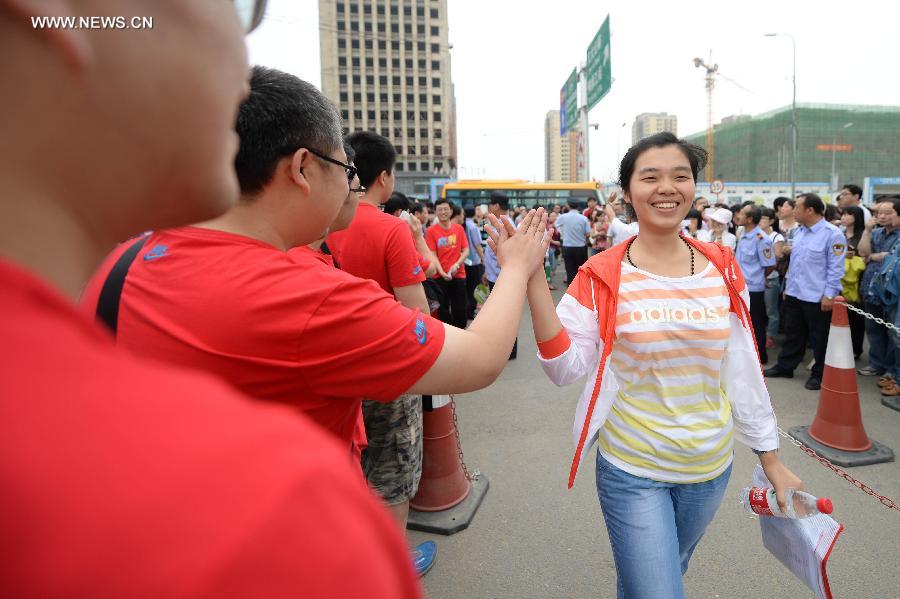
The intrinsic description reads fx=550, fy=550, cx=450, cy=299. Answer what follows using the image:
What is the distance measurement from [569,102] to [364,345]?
63.9 ft

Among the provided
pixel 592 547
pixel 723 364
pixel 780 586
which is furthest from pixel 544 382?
pixel 723 364

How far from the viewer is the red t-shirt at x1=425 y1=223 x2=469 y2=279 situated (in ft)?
23.5

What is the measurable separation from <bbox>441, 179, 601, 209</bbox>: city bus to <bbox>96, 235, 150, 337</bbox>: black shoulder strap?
72.4ft

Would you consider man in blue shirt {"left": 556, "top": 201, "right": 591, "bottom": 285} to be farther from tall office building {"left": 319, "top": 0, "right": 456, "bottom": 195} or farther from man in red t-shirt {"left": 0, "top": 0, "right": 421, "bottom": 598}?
tall office building {"left": 319, "top": 0, "right": 456, "bottom": 195}

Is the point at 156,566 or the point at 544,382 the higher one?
the point at 156,566

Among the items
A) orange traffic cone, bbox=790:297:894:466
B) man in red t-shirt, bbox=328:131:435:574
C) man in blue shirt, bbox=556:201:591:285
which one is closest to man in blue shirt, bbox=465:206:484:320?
man in blue shirt, bbox=556:201:591:285

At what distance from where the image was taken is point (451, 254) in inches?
283

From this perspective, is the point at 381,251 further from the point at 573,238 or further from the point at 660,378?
the point at 573,238

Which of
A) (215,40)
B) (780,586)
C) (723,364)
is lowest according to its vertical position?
(780,586)

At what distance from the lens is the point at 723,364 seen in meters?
2.03

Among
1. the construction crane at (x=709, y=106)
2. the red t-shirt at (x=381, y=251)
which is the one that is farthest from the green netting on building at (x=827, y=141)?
the red t-shirt at (x=381, y=251)

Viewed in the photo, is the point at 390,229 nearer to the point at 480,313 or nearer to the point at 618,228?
the point at 480,313

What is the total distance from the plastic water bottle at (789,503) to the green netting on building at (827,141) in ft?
211

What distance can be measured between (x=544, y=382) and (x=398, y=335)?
481cm
